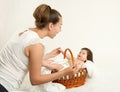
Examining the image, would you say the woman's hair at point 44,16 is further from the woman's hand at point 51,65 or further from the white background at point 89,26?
the white background at point 89,26

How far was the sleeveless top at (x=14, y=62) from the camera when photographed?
1389 mm

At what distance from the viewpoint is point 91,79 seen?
1.75m

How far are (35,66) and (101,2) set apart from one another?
4.62 feet

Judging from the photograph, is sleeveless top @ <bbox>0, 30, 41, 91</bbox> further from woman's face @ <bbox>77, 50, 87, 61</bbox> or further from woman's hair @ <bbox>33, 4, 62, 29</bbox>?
woman's face @ <bbox>77, 50, 87, 61</bbox>

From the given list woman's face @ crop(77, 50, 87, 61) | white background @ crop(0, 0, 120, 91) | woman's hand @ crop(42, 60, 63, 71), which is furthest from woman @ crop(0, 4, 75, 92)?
white background @ crop(0, 0, 120, 91)

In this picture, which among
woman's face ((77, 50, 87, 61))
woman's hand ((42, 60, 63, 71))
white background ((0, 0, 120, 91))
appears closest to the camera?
woman's hand ((42, 60, 63, 71))

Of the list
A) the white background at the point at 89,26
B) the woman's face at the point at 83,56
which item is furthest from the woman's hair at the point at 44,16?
the white background at the point at 89,26

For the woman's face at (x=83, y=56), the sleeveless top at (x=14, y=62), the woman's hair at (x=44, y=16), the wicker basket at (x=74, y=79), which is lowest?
the wicker basket at (x=74, y=79)

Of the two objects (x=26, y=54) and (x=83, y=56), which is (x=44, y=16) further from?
(x=83, y=56)

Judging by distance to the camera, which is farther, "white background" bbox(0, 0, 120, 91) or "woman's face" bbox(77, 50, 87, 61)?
"white background" bbox(0, 0, 120, 91)

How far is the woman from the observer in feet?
4.44

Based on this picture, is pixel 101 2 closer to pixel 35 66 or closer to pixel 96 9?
pixel 96 9

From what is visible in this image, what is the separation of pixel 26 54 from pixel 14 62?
0.30 ft

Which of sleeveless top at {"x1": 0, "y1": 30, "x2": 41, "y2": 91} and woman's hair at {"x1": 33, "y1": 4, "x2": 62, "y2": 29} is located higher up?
woman's hair at {"x1": 33, "y1": 4, "x2": 62, "y2": 29}
